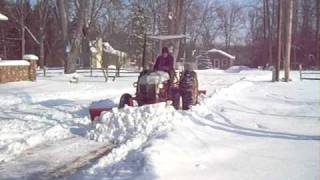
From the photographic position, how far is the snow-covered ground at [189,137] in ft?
26.9

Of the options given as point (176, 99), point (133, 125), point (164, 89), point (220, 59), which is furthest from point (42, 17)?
point (133, 125)

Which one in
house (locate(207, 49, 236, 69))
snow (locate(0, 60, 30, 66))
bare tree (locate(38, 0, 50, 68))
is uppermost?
bare tree (locate(38, 0, 50, 68))

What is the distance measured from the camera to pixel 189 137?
10.6 metres

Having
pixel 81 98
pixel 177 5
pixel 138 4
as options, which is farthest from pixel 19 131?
pixel 138 4

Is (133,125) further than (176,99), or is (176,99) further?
(176,99)

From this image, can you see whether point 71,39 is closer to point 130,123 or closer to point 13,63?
point 13,63

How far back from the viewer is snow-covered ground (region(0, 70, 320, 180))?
8.21 m

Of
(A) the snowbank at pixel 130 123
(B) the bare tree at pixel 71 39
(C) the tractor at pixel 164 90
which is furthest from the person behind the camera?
(B) the bare tree at pixel 71 39

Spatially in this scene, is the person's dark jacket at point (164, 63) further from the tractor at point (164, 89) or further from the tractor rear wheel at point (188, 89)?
the tractor rear wheel at point (188, 89)

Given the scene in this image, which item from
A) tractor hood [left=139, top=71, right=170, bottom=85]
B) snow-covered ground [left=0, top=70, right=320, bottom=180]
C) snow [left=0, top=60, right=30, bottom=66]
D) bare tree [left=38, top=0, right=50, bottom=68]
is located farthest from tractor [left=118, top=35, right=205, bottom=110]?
bare tree [left=38, top=0, right=50, bottom=68]

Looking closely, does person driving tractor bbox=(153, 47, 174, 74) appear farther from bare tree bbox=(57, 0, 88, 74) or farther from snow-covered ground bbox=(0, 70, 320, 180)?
bare tree bbox=(57, 0, 88, 74)

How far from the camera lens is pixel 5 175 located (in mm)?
8531

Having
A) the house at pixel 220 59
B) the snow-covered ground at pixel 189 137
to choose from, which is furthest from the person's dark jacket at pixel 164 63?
the house at pixel 220 59

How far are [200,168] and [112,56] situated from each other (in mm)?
89190
